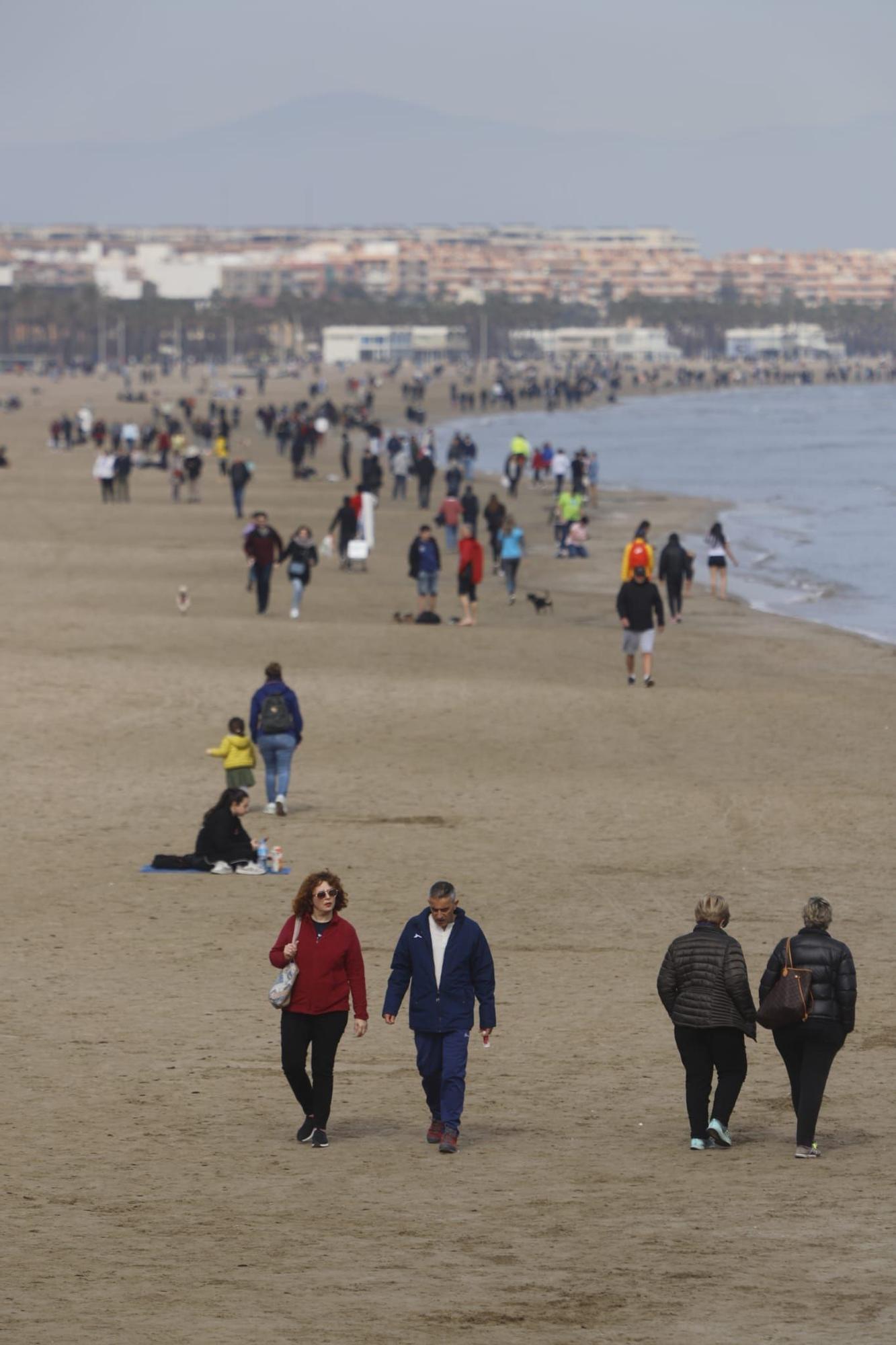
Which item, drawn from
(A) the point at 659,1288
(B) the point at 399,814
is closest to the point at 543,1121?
(A) the point at 659,1288

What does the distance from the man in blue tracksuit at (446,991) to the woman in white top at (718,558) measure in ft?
79.8

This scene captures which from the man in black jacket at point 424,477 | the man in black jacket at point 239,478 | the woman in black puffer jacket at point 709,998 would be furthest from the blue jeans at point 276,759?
the man in black jacket at point 424,477

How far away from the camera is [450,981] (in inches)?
399

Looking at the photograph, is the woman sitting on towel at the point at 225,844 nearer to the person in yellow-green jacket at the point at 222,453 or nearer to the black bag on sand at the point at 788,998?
the black bag on sand at the point at 788,998

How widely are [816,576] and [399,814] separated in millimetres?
24331

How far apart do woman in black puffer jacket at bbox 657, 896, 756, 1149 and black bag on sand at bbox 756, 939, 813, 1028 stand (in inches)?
3.9

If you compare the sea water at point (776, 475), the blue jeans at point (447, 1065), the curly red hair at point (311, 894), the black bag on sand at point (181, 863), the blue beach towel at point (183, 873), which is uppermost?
the curly red hair at point (311, 894)

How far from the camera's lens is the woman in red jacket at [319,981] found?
33.0 feet

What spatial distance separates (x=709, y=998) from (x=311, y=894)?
1791 millimetres

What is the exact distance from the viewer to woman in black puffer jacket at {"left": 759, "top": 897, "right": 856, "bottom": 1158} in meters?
9.80

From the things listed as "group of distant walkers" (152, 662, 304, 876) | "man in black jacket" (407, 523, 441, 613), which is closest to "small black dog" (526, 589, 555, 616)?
"man in black jacket" (407, 523, 441, 613)

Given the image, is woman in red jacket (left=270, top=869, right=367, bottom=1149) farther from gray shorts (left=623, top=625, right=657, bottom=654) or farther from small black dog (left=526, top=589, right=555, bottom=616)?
small black dog (left=526, top=589, right=555, bottom=616)

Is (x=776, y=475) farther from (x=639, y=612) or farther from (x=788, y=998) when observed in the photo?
(x=788, y=998)

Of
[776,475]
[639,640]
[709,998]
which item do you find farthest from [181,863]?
[776,475]
